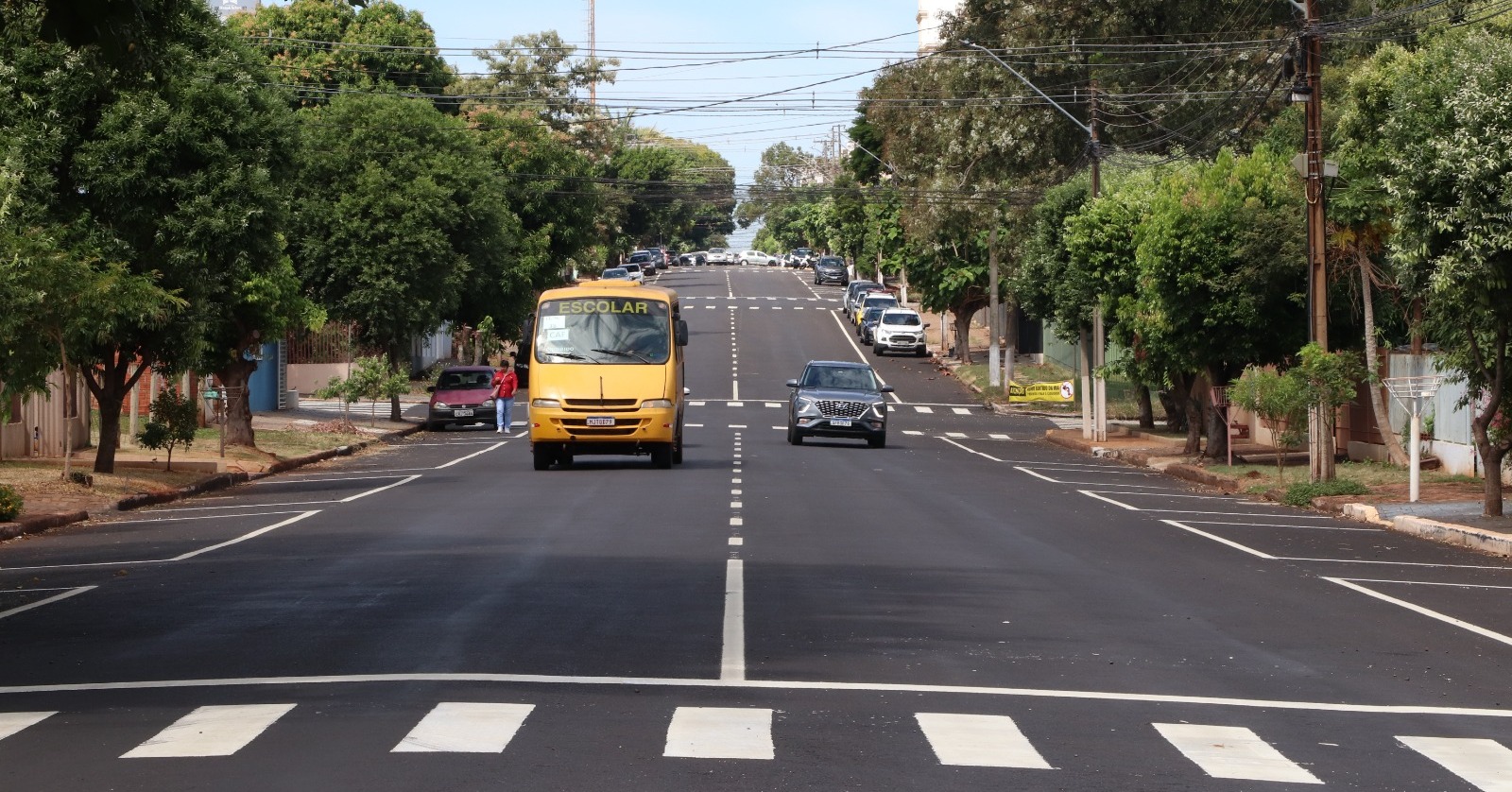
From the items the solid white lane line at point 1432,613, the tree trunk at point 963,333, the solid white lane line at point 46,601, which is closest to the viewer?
the solid white lane line at point 1432,613

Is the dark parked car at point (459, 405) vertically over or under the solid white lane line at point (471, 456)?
over

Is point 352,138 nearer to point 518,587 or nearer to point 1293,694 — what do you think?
point 518,587

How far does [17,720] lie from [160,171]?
61.8 feet

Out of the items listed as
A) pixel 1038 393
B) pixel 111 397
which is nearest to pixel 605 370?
pixel 111 397

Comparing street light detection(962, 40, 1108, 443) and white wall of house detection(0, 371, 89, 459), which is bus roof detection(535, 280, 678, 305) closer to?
white wall of house detection(0, 371, 89, 459)

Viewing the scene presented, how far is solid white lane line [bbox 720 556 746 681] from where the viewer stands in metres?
10.3

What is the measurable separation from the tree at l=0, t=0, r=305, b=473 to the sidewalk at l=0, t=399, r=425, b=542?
134 cm

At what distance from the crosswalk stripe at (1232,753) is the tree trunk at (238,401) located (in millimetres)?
28368

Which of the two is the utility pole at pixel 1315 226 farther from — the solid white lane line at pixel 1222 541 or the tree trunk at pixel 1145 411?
the tree trunk at pixel 1145 411

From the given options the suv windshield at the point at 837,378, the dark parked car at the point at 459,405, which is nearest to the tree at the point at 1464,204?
the suv windshield at the point at 837,378

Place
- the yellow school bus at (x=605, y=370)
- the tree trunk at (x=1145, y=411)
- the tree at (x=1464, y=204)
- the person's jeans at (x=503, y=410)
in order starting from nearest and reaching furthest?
the tree at (x=1464, y=204) → the yellow school bus at (x=605, y=370) → the tree trunk at (x=1145, y=411) → the person's jeans at (x=503, y=410)

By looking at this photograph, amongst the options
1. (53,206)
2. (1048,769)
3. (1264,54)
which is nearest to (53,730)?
(1048,769)

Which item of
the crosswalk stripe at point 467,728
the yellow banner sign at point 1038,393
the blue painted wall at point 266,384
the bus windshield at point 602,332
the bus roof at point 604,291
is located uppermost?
the bus roof at point 604,291

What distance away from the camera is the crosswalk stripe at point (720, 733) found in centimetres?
804
